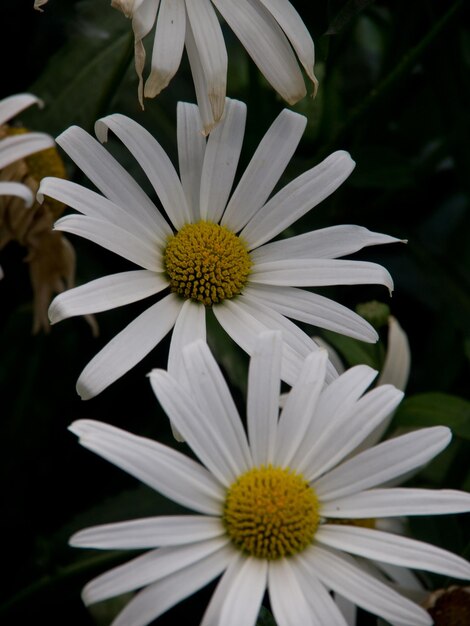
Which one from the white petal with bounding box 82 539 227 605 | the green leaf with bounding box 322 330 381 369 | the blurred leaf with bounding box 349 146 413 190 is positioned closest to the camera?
the white petal with bounding box 82 539 227 605

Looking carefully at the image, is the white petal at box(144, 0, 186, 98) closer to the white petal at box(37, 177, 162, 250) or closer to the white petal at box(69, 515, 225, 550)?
the white petal at box(37, 177, 162, 250)

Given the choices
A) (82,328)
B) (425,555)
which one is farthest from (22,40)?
(425,555)

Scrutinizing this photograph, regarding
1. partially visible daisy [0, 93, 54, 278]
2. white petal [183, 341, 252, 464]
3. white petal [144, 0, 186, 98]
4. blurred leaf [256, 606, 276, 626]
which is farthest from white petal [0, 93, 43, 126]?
blurred leaf [256, 606, 276, 626]

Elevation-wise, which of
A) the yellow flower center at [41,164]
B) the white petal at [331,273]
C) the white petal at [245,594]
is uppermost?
the white petal at [331,273]

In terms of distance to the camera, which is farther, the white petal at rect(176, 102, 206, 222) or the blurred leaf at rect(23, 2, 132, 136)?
the blurred leaf at rect(23, 2, 132, 136)

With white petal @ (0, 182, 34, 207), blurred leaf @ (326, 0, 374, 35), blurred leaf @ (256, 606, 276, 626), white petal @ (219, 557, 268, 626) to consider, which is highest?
blurred leaf @ (326, 0, 374, 35)

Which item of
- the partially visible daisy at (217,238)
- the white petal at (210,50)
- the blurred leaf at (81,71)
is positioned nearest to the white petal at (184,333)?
the partially visible daisy at (217,238)

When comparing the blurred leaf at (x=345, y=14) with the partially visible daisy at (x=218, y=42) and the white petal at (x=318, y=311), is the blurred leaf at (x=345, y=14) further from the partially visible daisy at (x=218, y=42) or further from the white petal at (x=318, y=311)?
the white petal at (x=318, y=311)

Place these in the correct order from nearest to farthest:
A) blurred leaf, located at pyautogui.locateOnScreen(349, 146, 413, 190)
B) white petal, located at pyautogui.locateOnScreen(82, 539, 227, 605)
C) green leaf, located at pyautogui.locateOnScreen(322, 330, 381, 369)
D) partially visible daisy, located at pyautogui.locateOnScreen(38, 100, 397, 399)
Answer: white petal, located at pyautogui.locateOnScreen(82, 539, 227, 605) → partially visible daisy, located at pyautogui.locateOnScreen(38, 100, 397, 399) → green leaf, located at pyautogui.locateOnScreen(322, 330, 381, 369) → blurred leaf, located at pyautogui.locateOnScreen(349, 146, 413, 190)
